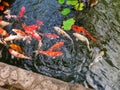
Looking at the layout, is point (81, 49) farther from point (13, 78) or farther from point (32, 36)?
point (13, 78)

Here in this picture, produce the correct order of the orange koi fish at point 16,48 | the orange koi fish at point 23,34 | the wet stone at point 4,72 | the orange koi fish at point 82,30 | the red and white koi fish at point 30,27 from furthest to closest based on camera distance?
the orange koi fish at point 82,30, the red and white koi fish at point 30,27, the orange koi fish at point 23,34, the orange koi fish at point 16,48, the wet stone at point 4,72

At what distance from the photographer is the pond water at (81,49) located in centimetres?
561

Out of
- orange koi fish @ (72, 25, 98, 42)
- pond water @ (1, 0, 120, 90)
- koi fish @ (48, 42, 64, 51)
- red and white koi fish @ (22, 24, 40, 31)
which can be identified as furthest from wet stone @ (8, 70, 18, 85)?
orange koi fish @ (72, 25, 98, 42)

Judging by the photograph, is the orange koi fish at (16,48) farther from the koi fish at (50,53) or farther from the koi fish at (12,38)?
the koi fish at (50,53)

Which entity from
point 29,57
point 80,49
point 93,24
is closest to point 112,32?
point 93,24

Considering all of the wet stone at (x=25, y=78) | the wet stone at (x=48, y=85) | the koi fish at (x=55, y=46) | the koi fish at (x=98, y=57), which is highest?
the wet stone at (x=25, y=78)

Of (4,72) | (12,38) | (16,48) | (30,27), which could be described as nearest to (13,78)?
(4,72)

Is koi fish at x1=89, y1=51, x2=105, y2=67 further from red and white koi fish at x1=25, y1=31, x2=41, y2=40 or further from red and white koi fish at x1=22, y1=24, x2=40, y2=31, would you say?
red and white koi fish at x1=22, y1=24, x2=40, y2=31

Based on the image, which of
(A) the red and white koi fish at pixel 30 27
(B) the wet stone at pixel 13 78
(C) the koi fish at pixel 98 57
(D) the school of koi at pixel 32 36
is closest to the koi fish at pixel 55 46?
(D) the school of koi at pixel 32 36

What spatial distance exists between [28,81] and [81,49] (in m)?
1.85

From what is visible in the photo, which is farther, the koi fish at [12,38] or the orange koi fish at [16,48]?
the koi fish at [12,38]

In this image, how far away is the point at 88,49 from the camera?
6117mm

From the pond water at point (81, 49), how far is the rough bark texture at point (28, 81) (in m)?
0.85

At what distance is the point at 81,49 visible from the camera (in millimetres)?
6113
